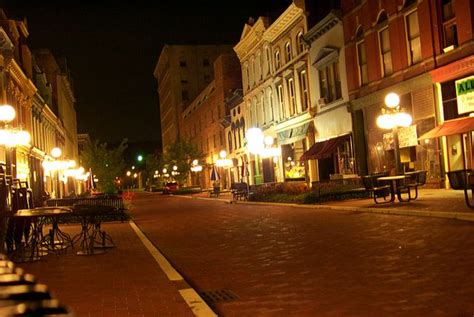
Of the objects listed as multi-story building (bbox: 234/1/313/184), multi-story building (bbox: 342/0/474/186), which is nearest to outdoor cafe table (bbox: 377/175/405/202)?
multi-story building (bbox: 342/0/474/186)

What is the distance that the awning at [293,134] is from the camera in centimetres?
3981

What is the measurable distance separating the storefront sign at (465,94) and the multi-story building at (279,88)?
15850 mm

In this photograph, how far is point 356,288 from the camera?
745 centimetres

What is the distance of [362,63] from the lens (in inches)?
1254

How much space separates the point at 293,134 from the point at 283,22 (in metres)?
7.96

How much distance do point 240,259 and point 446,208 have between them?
7650 millimetres

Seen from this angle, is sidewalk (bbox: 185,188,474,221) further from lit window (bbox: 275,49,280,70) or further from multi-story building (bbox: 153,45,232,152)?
multi-story building (bbox: 153,45,232,152)

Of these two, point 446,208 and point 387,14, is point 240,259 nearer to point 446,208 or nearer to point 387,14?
point 446,208

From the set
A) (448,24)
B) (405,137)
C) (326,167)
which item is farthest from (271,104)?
(448,24)

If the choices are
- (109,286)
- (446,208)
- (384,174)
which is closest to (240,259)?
(109,286)

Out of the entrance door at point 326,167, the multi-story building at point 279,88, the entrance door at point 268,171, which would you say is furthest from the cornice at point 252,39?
the entrance door at point 326,167

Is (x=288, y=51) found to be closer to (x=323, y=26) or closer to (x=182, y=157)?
(x=323, y=26)

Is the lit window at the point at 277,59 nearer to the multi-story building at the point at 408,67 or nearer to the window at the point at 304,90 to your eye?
the window at the point at 304,90

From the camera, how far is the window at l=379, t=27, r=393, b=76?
29047 mm
